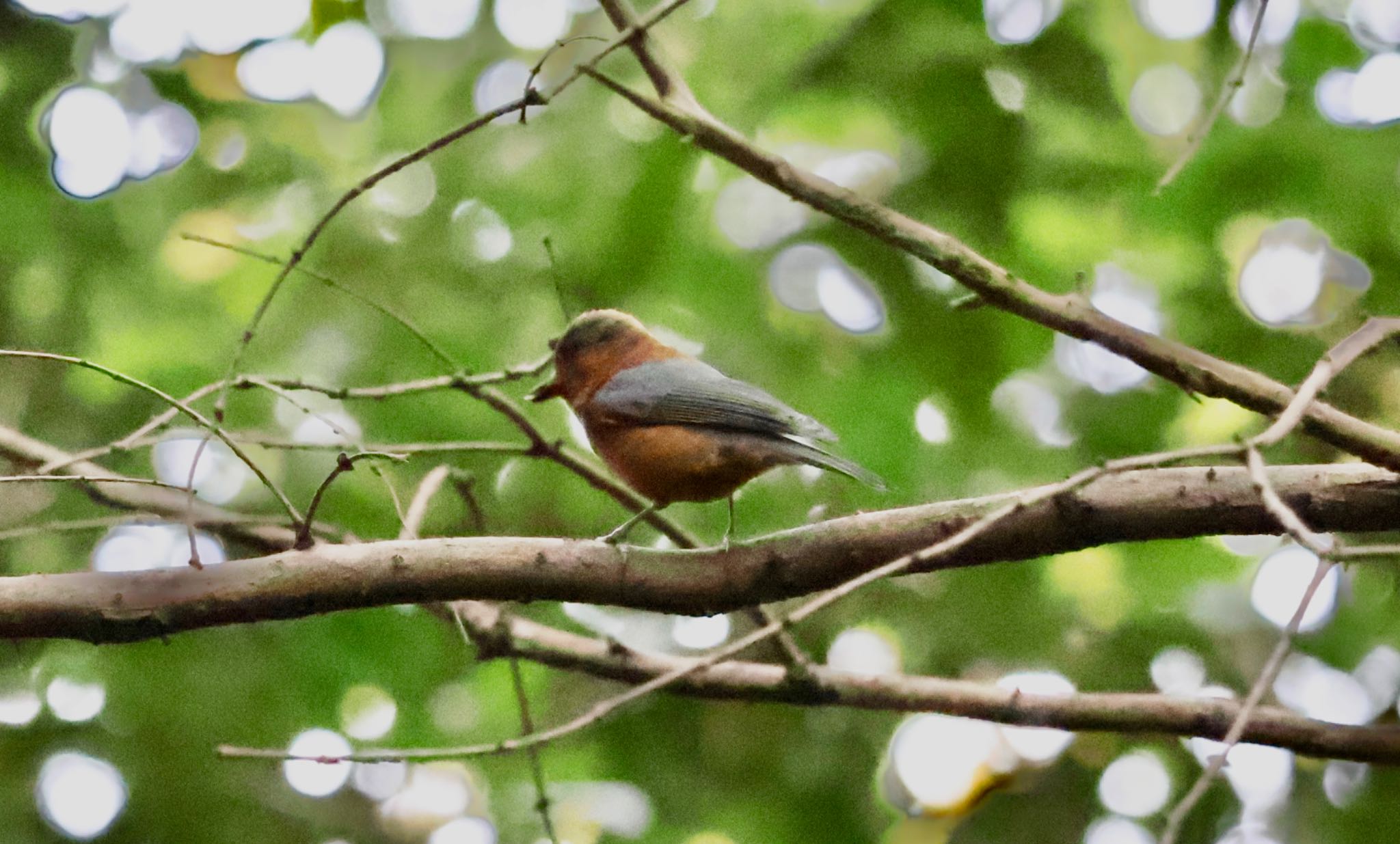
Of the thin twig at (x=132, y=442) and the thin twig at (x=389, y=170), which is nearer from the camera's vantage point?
the thin twig at (x=389, y=170)

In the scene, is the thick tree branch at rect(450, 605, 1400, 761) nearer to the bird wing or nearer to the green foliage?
the green foliage

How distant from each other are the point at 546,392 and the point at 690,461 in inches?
26.5

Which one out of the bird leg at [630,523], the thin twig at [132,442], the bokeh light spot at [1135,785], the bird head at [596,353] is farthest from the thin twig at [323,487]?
the bokeh light spot at [1135,785]

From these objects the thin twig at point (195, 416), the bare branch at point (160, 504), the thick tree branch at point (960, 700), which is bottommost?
the thick tree branch at point (960, 700)

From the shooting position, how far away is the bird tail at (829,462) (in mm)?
2855

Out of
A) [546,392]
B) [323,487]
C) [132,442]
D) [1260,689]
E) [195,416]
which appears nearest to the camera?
[1260,689]

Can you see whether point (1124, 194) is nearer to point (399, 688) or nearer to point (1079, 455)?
point (1079, 455)

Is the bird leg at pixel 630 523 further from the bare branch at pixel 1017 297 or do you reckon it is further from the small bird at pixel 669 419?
the bare branch at pixel 1017 297

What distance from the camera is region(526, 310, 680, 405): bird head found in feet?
11.3

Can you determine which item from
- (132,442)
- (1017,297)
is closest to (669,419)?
(1017,297)

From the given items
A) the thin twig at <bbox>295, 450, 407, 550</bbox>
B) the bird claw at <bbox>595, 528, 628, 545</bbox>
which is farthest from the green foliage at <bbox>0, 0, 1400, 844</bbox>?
the thin twig at <bbox>295, 450, 407, 550</bbox>

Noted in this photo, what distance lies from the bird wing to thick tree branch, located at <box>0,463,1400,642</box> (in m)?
0.81

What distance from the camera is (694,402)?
3.29 metres

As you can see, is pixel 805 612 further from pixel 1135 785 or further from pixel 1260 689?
pixel 1135 785
